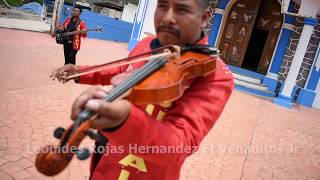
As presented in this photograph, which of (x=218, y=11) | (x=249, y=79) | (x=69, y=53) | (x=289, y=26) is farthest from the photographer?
(x=218, y=11)

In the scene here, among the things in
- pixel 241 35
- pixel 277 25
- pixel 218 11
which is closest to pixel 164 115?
pixel 218 11

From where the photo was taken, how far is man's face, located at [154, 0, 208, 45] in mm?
1126

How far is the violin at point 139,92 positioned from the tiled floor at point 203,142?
2347 millimetres

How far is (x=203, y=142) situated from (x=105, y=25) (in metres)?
16.7

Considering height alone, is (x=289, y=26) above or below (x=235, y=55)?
above

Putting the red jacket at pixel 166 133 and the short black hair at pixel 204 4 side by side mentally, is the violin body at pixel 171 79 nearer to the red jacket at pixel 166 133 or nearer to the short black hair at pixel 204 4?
the red jacket at pixel 166 133

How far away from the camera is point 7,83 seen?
5145 mm

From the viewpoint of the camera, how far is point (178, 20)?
1.13 m

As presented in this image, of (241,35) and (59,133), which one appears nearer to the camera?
(59,133)

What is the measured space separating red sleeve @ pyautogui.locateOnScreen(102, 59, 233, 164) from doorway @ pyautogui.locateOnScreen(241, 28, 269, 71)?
1421cm

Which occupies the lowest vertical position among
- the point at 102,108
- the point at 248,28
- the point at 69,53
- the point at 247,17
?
the point at 69,53

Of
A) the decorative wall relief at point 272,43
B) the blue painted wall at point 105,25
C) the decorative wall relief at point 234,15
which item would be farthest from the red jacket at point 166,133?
the blue painted wall at point 105,25

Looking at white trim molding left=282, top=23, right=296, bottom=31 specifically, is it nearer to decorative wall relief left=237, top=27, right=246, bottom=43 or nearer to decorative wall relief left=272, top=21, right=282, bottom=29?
decorative wall relief left=272, top=21, right=282, bottom=29

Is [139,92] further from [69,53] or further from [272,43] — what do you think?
[272,43]
